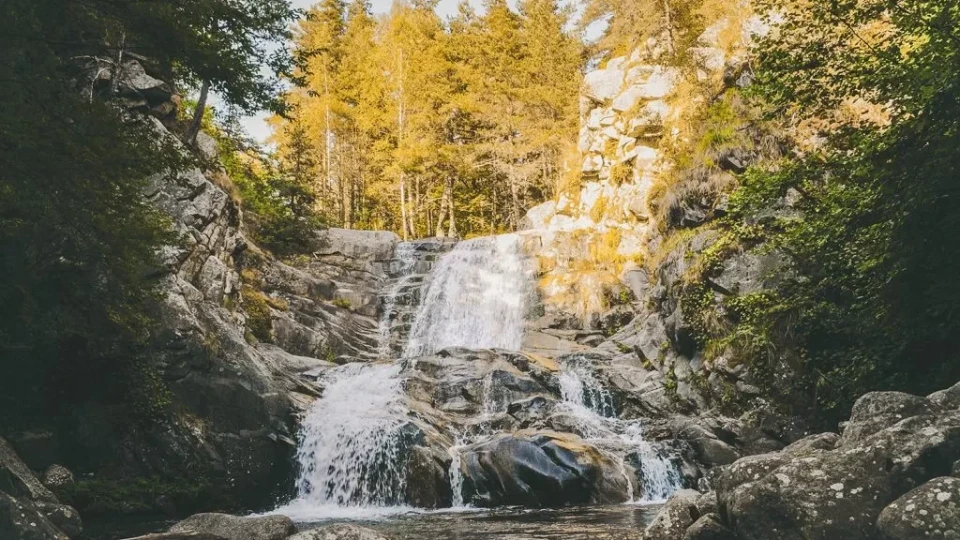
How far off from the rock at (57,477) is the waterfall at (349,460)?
3785mm

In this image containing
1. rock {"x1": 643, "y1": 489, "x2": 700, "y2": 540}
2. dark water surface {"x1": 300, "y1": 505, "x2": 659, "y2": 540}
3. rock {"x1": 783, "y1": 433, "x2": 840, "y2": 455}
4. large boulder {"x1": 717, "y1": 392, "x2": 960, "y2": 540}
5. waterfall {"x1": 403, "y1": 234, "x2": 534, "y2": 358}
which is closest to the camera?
large boulder {"x1": 717, "y1": 392, "x2": 960, "y2": 540}

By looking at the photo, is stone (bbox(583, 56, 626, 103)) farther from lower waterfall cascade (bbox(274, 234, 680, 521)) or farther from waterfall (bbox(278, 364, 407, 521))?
waterfall (bbox(278, 364, 407, 521))

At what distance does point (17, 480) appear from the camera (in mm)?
7059

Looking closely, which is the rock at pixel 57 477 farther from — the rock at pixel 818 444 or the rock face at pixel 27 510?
the rock at pixel 818 444

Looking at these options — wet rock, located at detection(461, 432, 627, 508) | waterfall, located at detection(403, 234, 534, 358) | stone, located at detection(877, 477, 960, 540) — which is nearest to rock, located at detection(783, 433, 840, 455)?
stone, located at detection(877, 477, 960, 540)

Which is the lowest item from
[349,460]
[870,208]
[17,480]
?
[349,460]

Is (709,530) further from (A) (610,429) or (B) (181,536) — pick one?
(A) (610,429)

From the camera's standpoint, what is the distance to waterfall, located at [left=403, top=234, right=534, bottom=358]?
23516mm

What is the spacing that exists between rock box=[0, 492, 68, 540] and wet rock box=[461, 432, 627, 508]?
781 centimetres

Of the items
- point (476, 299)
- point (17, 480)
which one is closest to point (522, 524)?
point (17, 480)

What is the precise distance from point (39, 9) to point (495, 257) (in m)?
20.6

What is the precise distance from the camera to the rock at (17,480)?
6543 mm

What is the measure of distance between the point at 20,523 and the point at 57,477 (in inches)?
249

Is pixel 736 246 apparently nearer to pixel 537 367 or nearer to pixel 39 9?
pixel 537 367
